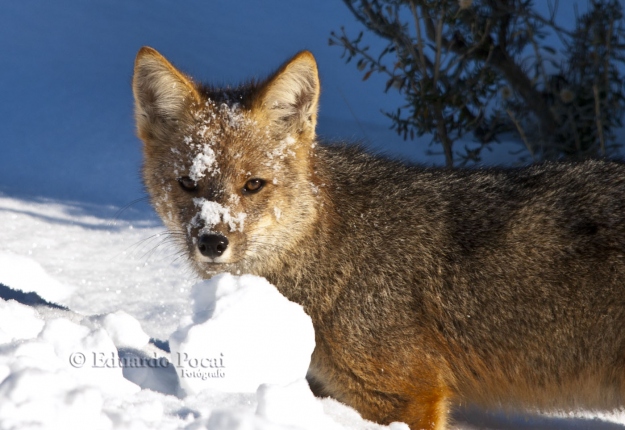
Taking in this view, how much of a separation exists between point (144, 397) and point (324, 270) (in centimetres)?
146

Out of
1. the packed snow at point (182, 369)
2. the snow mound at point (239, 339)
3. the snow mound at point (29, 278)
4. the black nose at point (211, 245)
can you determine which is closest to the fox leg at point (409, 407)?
the packed snow at point (182, 369)

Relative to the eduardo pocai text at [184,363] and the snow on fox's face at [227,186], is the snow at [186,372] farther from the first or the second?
the snow on fox's face at [227,186]

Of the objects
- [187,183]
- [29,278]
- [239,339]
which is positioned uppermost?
[187,183]

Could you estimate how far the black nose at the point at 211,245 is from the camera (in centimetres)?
356

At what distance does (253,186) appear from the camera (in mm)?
3836

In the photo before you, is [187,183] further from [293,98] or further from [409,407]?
[409,407]

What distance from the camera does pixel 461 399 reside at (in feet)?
13.2

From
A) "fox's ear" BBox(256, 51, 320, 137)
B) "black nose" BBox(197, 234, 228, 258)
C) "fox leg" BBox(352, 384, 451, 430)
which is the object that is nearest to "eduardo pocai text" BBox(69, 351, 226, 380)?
"black nose" BBox(197, 234, 228, 258)

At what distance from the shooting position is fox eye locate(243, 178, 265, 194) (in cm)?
383

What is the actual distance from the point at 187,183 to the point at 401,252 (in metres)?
1.17

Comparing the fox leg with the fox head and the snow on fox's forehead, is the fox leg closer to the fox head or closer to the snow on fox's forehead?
the fox head

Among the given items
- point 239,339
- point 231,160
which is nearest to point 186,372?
point 239,339

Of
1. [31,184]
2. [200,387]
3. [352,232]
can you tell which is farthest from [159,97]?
[31,184]

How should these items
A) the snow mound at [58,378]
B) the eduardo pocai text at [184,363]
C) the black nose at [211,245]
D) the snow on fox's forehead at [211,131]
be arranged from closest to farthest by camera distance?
the snow mound at [58,378]
the eduardo pocai text at [184,363]
the black nose at [211,245]
the snow on fox's forehead at [211,131]
